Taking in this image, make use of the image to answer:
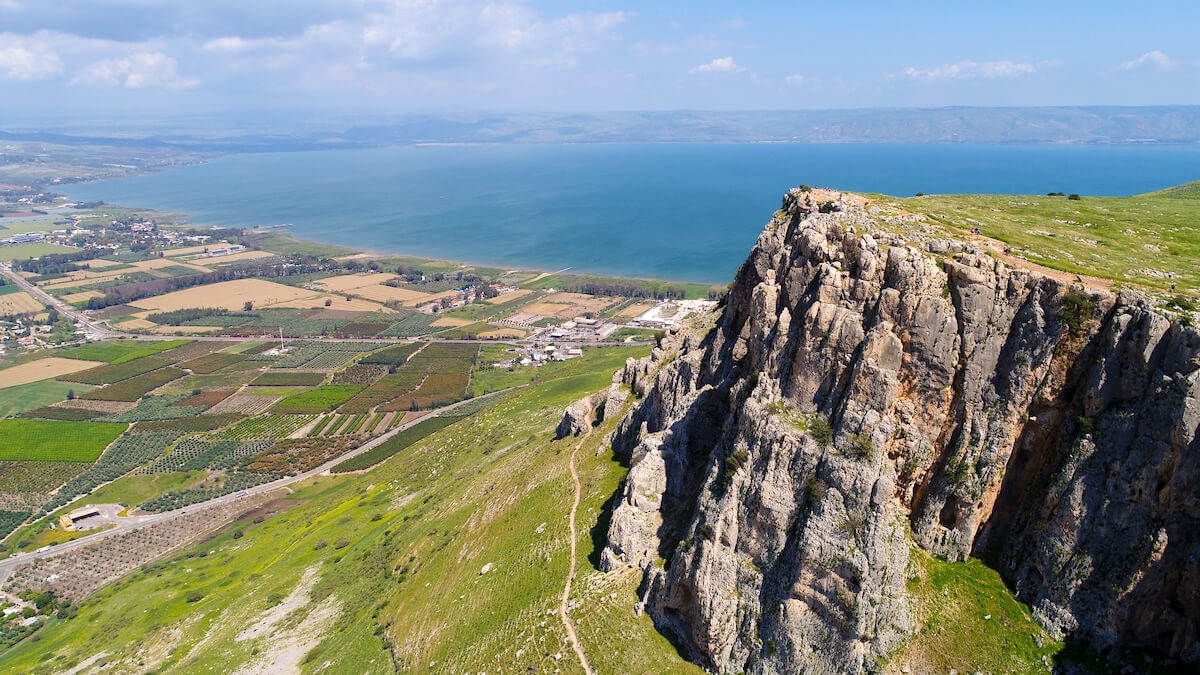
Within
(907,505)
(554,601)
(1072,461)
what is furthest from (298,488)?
(1072,461)

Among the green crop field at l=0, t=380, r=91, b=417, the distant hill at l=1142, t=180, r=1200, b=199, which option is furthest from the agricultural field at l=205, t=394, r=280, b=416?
the distant hill at l=1142, t=180, r=1200, b=199

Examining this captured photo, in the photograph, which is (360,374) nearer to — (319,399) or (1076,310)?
(319,399)

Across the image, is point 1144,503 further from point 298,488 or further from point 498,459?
point 298,488

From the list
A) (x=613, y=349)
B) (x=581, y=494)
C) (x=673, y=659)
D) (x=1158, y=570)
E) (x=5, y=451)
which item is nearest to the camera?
(x=1158, y=570)

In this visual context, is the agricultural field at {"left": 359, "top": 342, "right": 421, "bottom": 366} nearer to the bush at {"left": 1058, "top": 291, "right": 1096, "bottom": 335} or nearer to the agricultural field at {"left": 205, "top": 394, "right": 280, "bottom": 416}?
the agricultural field at {"left": 205, "top": 394, "right": 280, "bottom": 416}

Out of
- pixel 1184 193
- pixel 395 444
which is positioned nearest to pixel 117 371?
pixel 395 444
